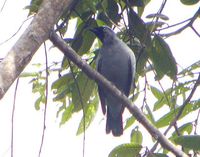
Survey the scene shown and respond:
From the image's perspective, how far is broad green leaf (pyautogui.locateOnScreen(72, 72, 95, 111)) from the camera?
4.04 m

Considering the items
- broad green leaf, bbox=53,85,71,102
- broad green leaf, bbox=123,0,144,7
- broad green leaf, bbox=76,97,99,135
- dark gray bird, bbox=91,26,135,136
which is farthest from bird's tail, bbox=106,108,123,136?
broad green leaf, bbox=123,0,144,7

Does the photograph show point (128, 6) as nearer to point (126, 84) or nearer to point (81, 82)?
point (81, 82)

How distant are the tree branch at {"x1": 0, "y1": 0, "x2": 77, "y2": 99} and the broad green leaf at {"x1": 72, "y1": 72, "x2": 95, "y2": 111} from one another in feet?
4.47

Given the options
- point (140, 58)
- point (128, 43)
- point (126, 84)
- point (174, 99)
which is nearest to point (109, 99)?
point (126, 84)

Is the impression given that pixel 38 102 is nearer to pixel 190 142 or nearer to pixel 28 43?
pixel 190 142

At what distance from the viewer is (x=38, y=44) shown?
2.52m

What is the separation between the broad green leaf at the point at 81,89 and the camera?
404 centimetres

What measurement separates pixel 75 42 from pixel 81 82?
12.0 inches

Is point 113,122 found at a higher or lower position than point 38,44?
higher

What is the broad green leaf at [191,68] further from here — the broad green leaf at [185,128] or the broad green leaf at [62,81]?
the broad green leaf at [62,81]

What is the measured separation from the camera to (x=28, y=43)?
2475mm

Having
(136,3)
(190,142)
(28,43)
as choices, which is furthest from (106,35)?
(28,43)

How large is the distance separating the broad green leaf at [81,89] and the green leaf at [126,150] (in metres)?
0.75

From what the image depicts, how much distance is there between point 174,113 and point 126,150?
2.02 feet
